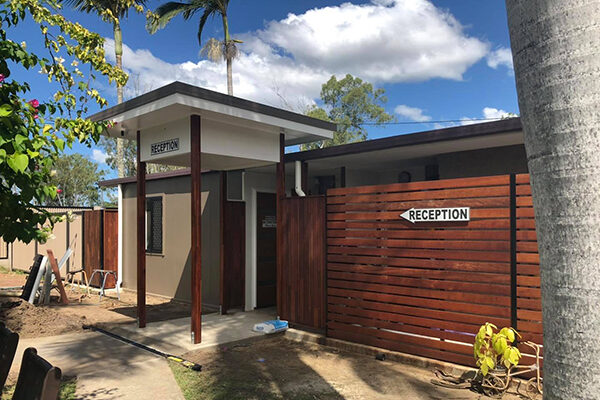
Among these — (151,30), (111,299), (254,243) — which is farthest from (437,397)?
(151,30)

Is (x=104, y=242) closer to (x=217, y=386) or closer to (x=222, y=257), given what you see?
(x=222, y=257)

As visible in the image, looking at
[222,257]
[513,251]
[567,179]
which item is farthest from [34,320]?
[567,179]

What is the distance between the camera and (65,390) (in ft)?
14.9

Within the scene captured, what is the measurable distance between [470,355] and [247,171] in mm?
5486

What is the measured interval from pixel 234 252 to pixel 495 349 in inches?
221

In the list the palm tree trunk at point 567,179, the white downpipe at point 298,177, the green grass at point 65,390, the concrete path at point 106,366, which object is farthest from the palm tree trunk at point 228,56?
the palm tree trunk at point 567,179

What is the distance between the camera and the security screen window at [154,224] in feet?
35.7

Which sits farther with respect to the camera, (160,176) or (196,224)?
(160,176)

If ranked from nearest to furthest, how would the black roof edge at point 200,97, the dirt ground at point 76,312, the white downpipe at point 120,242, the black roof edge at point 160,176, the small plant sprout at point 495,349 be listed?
the small plant sprout at point 495,349 < the black roof edge at point 200,97 < the dirt ground at point 76,312 < the black roof edge at point 160,176 < the white downpipe at point 120,242

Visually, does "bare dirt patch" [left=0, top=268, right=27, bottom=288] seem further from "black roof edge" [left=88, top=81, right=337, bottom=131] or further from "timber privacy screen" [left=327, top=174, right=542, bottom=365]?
"timber privacy screen" [left=327, top=174, right=542, bottom=365]

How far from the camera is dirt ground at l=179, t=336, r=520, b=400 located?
4527 millimetres

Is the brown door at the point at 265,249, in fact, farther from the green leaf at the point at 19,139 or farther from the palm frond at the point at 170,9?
the palm frond at the point at 170,9

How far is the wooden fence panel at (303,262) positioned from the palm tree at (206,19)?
47.8 feet

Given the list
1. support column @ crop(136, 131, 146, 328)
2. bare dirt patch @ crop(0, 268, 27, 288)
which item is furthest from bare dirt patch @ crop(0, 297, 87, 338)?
bare dirt patch @ crop(0, 268, 27, 288)
